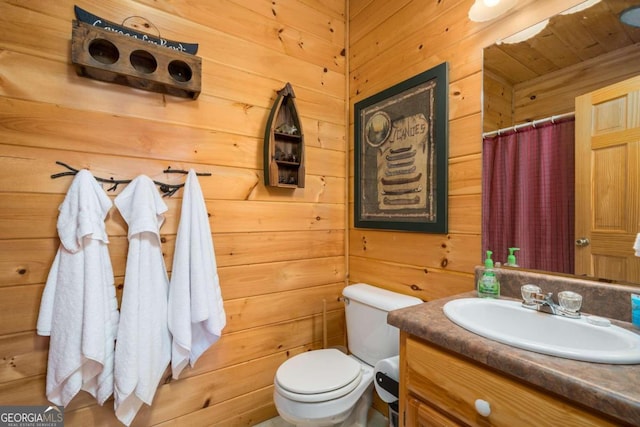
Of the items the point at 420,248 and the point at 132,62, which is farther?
the point at 420,248

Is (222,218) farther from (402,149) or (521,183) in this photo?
(521,183)

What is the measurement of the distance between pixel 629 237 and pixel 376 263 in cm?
104

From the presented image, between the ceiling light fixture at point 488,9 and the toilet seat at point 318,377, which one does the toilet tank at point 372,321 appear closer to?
the toilet seat at point 318,377

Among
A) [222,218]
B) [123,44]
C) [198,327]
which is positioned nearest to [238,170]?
[222,218]

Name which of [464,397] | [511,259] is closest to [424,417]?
[464,397]

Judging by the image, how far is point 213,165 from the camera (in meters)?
1.45

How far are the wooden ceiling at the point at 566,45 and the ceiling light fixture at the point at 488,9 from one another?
0.44ft

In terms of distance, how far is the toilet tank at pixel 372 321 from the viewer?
4.45ft

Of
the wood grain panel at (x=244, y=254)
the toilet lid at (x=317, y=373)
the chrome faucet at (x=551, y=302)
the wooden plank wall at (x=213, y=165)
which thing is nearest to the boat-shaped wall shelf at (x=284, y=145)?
the wooden plank wall at (x=213, y=165)

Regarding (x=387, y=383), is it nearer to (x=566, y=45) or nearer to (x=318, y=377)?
(x=318, y=377)

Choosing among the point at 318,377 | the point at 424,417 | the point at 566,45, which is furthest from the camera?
the point at 318,377

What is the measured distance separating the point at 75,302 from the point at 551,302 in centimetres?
163

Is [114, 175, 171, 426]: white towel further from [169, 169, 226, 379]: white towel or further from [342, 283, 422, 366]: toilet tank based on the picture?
[342, 283, 422, 366]: toilet tank

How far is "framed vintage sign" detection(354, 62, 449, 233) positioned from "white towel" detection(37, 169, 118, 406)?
51.6 inches
